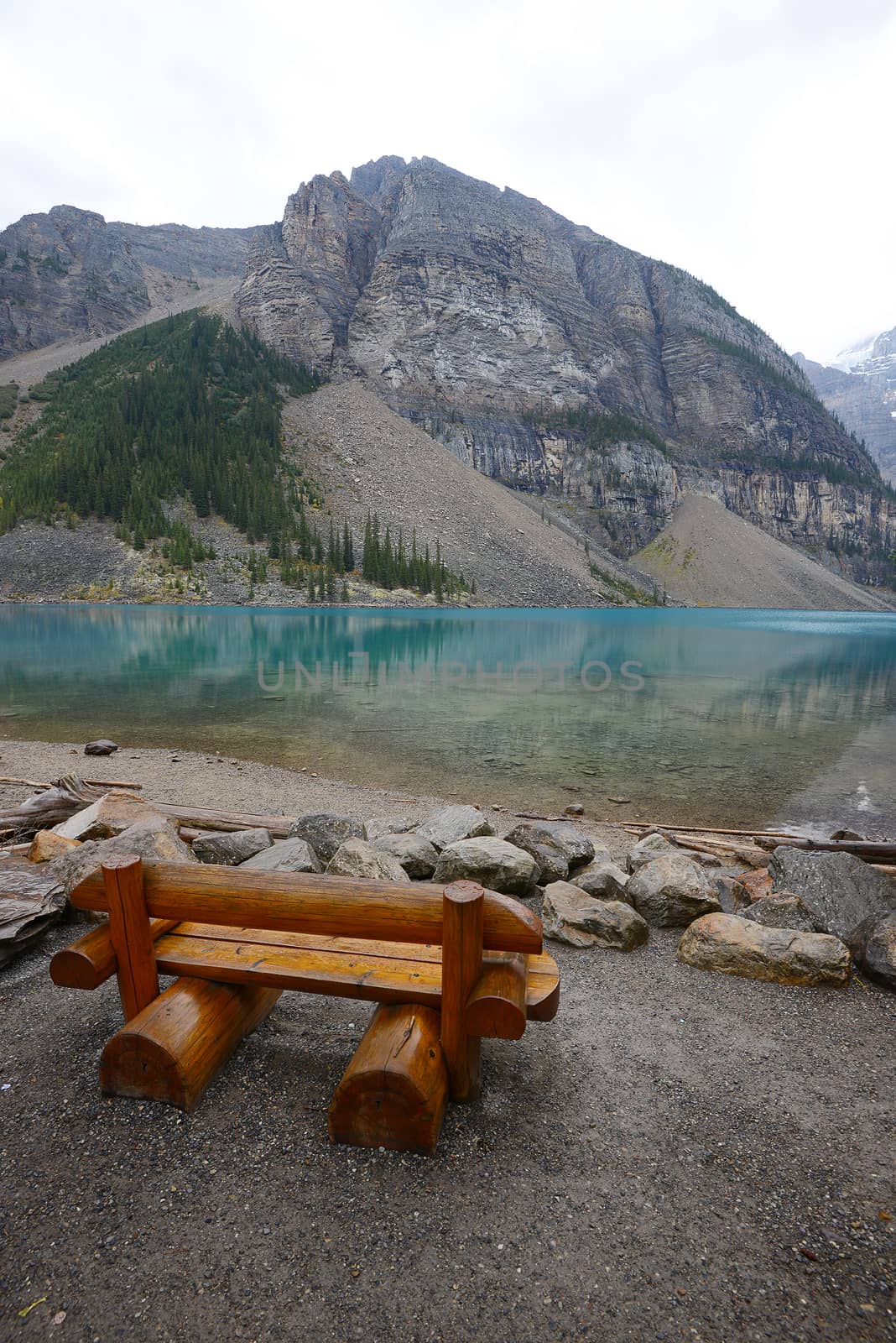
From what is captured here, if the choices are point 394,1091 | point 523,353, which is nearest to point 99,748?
point 394,1091

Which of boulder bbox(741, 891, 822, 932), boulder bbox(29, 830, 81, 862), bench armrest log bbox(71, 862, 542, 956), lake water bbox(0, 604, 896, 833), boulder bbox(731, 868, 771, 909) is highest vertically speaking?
bench armrest log bbox(71, 862, 542, 956)

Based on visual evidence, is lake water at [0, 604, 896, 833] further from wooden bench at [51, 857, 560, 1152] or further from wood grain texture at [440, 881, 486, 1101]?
wood grain texture at [440, 881, 486, 1101]

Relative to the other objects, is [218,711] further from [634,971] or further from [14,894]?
[634,971]

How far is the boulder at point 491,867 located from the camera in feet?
19.7

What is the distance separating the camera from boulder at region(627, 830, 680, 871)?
709 cm

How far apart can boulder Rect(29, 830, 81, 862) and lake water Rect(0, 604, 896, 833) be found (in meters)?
6.88

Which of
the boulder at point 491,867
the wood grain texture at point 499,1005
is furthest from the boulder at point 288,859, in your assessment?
the wood grain texture at point 499,1005

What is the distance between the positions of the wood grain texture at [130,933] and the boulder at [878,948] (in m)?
5.28

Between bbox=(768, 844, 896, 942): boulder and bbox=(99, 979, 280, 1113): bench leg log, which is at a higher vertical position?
bbox=(99, 979, 280, 1113): bench leg log

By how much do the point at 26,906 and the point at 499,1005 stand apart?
4372 mm

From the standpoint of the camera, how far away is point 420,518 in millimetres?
106250

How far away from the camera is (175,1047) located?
3.18m

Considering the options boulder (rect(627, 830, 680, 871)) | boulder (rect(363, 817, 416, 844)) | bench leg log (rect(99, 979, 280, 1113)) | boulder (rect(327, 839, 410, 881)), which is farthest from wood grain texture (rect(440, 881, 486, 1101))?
boulder (rect(363, 817, 416, 844))

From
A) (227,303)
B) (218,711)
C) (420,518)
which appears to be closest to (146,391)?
(420,518)
